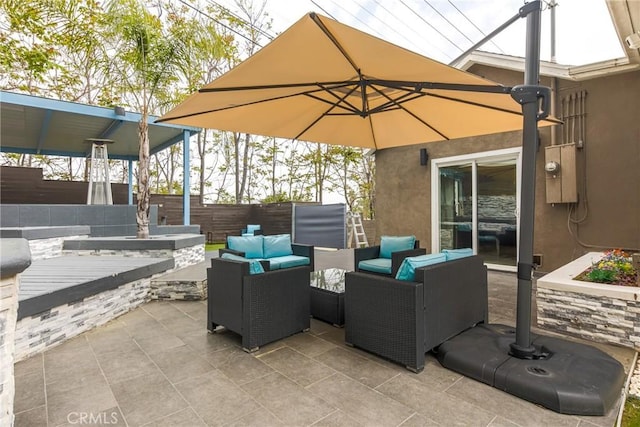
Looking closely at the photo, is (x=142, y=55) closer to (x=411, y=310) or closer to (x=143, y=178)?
(x=143, y=178)

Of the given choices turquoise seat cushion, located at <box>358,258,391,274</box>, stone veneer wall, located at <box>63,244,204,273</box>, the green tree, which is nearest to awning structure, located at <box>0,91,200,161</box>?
the green tree

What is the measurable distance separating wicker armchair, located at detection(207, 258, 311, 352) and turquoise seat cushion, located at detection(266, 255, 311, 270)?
5.37 feet

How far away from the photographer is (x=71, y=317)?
322 centimetres

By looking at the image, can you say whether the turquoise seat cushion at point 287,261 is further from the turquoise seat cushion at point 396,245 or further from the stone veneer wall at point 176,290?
the turquoise seat cushion at point 396,245

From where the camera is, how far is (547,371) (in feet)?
7.52

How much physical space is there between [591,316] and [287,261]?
146 inches

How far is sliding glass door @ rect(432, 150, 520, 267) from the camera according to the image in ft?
20.5

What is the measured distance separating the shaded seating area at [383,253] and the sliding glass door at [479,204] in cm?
237

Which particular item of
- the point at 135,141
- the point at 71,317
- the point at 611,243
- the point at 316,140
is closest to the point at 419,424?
the point at 71,317

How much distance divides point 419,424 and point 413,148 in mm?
6430

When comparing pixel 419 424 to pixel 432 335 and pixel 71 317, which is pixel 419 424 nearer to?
pixel 432 335

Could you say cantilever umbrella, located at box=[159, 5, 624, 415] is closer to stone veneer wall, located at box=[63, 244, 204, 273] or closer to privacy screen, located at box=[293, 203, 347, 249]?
stone veneer wall, located at box=[63, 244, 204, 273]

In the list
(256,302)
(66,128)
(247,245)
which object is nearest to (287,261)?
(247,245)

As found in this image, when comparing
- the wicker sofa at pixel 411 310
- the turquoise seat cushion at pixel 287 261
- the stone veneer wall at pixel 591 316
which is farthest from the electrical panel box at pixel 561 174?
the turquoise seat cushion at pixel 287 261
